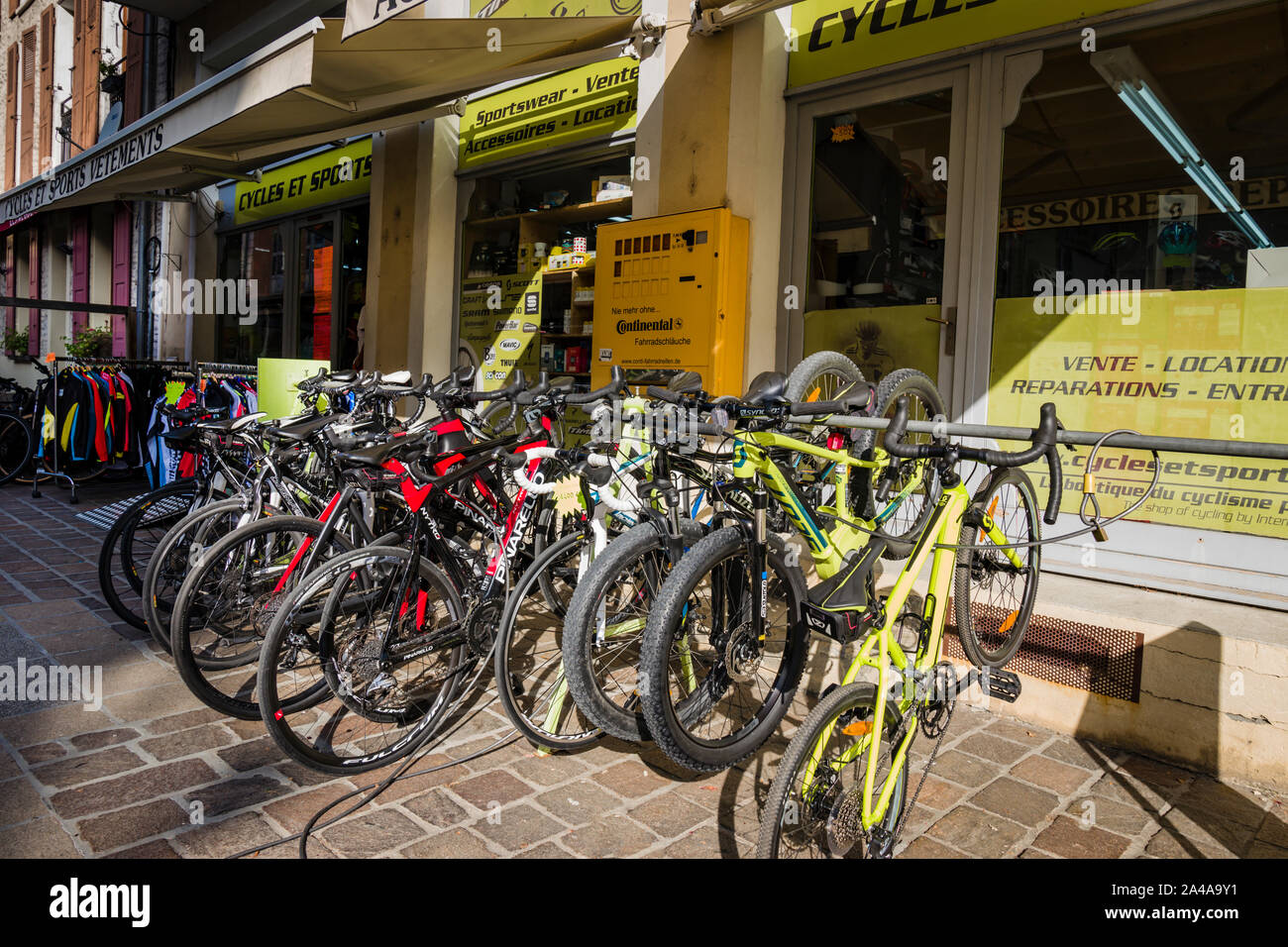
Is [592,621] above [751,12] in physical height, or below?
below

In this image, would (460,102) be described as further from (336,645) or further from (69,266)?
(69,266)

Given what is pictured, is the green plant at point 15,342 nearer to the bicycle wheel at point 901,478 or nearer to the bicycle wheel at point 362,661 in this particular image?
the bicycle wheel at point 362,661

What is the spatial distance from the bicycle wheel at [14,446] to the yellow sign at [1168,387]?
9636 millimetres

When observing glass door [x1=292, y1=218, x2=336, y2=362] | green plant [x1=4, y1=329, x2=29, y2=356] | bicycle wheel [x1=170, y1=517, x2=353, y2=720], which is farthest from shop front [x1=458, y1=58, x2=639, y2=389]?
green plant [x1=4, y1=329, x2=29, y2=356]

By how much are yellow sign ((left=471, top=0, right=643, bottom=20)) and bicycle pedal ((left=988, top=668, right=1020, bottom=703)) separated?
14.4ft

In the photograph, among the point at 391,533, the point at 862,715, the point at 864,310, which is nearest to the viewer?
the point at 862,715

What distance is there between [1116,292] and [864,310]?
139 centimetres

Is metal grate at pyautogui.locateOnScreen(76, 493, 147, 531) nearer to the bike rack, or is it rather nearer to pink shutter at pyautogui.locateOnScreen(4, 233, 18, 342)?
the bike rack

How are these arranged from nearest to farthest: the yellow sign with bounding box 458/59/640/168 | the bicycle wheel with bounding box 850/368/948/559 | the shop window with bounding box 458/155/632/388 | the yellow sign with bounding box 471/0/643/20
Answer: the bicycle wheel with bounding box 850/368/948/559 < the yellow sign with bounding box 471/0/643/20 < the yellow sign with bounding box 458/59/640/168 < the shop window with bounding box 458/155/632/388

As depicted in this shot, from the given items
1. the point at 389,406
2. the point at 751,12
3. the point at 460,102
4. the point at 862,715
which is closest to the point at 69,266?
the point at 460,102

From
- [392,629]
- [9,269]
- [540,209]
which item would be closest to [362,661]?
[392,629]

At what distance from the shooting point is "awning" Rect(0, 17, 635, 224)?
509 centimetres

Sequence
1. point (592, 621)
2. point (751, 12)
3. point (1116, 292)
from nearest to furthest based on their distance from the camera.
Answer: point (592, 621) → point (1116, 292) → point (751, 12)

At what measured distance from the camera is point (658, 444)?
305cm
